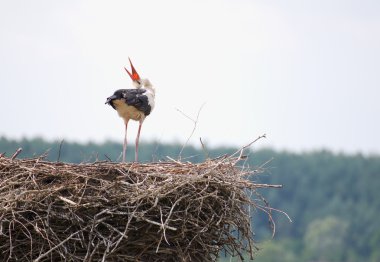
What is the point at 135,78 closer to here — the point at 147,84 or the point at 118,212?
the point at 147,84

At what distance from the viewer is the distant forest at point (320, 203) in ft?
214

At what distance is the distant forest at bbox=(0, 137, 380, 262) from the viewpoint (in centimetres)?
6538

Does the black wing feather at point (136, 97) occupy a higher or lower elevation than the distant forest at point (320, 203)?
higher

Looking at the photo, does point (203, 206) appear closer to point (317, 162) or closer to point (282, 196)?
point (282, 196)

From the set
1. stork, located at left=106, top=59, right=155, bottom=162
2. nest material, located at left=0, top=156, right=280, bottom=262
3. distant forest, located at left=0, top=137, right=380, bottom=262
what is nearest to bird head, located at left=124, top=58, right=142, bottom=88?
stork, located at left=106, top=59, right=155, bottom=162

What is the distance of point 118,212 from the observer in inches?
306

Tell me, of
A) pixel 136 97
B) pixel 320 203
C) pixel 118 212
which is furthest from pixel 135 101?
pixel 320 203

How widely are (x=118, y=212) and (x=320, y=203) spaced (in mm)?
69664

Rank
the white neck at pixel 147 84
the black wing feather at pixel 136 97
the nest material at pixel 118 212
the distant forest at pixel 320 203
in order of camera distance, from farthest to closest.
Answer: the distant forest at pixel 320 203
the white neck at pixel 147 84
the black wing feather at pixel 136 97
the nest material at pixel 118 212

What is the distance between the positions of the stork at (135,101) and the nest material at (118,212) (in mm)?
1506

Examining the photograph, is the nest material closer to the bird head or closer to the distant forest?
the bird head

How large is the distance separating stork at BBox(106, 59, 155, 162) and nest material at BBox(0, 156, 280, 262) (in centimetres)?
151

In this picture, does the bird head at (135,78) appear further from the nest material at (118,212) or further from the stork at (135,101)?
the nest material at (118,212)

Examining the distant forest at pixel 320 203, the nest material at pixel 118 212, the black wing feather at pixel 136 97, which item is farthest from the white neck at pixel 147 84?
the distant forest at pixel 320 203
